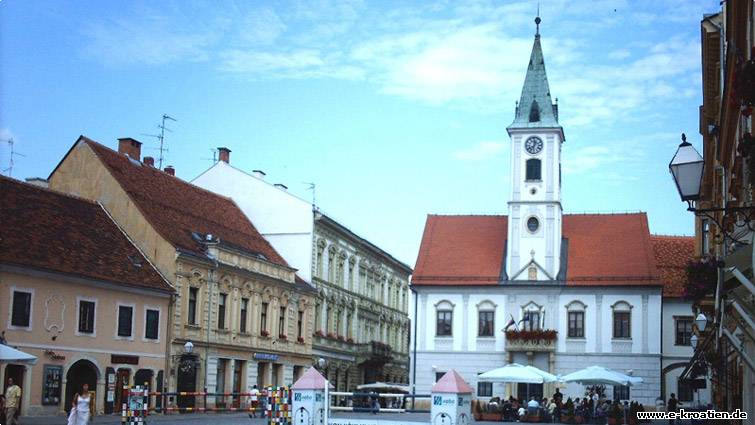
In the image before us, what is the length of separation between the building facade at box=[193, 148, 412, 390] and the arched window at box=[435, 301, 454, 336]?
695cm

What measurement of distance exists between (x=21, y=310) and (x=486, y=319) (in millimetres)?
25557

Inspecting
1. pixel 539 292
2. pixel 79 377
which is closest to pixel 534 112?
pixel 539 292

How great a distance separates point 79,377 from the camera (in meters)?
36.7

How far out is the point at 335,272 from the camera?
59719mm

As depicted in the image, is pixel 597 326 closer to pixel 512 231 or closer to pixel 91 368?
pixel 512 231

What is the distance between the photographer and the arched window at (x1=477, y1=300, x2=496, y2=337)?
2037 inches

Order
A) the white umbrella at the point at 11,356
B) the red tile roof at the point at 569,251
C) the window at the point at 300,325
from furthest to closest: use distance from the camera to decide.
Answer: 1. the window at the point at 300,325
2. the red tile roof at the point at 569,251
3. the white umbrella at the point at 11,356

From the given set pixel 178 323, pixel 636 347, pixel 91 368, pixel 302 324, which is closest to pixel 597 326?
pixel 636 347

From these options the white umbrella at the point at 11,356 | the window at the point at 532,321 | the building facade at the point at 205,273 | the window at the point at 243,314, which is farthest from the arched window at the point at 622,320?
the white umbrella at the point at 11,356

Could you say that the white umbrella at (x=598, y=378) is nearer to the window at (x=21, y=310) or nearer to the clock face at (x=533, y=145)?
the clock face at (x=533, y=145)

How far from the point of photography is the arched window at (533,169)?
2057 inches

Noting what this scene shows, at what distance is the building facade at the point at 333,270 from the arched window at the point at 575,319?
13.4m

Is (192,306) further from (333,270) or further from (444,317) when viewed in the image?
(333,270)

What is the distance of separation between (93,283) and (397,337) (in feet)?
135
